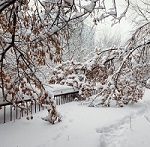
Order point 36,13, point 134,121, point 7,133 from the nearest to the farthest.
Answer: point 36,13
point 7,133
point 134,121

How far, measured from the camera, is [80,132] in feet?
25.7

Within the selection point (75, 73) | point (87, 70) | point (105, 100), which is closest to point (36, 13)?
point (105, 100)

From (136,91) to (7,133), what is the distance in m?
7.08

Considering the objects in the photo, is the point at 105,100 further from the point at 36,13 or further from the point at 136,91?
the point at 36,13

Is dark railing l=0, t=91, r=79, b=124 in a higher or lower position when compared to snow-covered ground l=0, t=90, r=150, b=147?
higher

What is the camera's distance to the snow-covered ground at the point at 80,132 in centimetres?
709

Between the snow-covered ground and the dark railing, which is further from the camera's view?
the dark railing

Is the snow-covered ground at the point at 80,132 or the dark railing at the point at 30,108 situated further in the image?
the dark railing at the point at 30,108

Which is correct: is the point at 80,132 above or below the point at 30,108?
below

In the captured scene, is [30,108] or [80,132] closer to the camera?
[80,132]

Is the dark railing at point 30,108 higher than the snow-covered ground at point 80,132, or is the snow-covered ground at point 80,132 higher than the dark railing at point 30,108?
the dark railing at point 30,108

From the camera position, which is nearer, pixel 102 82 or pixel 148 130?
pixel 148 130

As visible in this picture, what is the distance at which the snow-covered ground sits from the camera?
7.09 m

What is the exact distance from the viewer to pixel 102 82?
13250 mm
